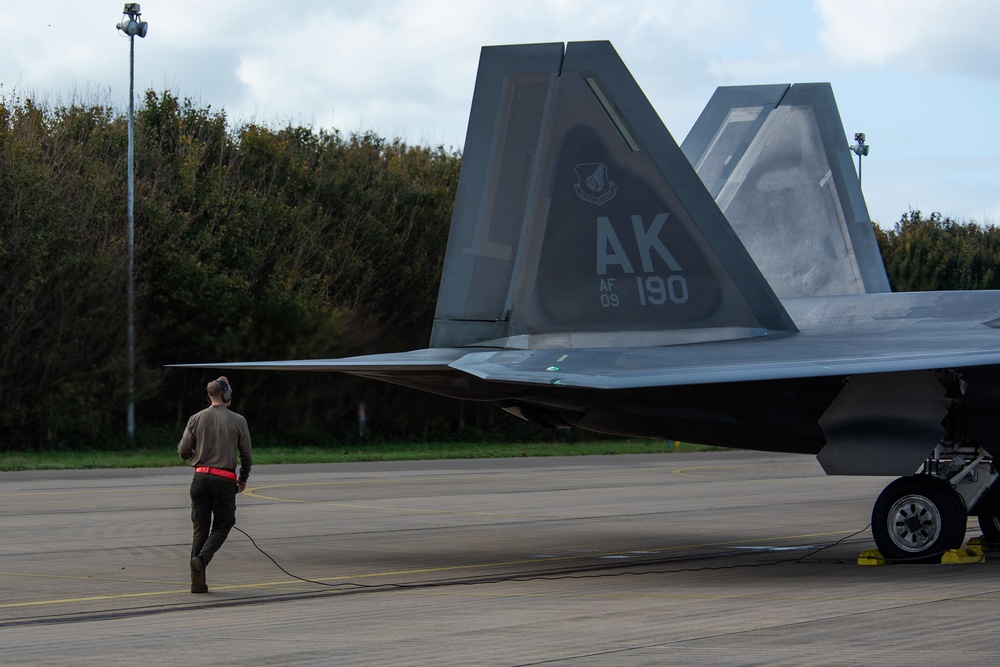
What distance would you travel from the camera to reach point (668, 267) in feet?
45.1

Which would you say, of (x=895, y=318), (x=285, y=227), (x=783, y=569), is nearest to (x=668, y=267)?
(x=895, y=318)

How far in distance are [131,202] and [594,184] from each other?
77.2 feet

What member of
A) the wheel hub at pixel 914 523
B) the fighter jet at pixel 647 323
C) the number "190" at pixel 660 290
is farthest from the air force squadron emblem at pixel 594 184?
the wheel hub at pixel 914 523

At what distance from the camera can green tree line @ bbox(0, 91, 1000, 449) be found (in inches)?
1291

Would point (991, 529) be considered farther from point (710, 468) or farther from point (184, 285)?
point (184, 285)

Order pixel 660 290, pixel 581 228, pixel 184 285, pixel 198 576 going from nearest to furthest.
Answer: pixel 198 576, pixel 660 290, pixel 581 228, pixel 184 285

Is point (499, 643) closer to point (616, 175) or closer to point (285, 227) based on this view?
point (616, 175)

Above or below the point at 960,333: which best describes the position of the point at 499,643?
below

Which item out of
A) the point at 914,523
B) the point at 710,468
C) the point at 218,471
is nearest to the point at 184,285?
the point at 710,468

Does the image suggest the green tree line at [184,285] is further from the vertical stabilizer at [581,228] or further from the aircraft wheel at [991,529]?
the aircraft wheel at [991,529]

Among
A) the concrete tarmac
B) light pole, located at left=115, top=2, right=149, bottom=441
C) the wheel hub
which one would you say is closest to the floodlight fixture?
light pole, located at left=115, top=2, right=149, bottom=441

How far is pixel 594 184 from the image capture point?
13.9 metres

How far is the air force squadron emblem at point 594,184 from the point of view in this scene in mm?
13820

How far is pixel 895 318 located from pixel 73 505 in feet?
43.5
